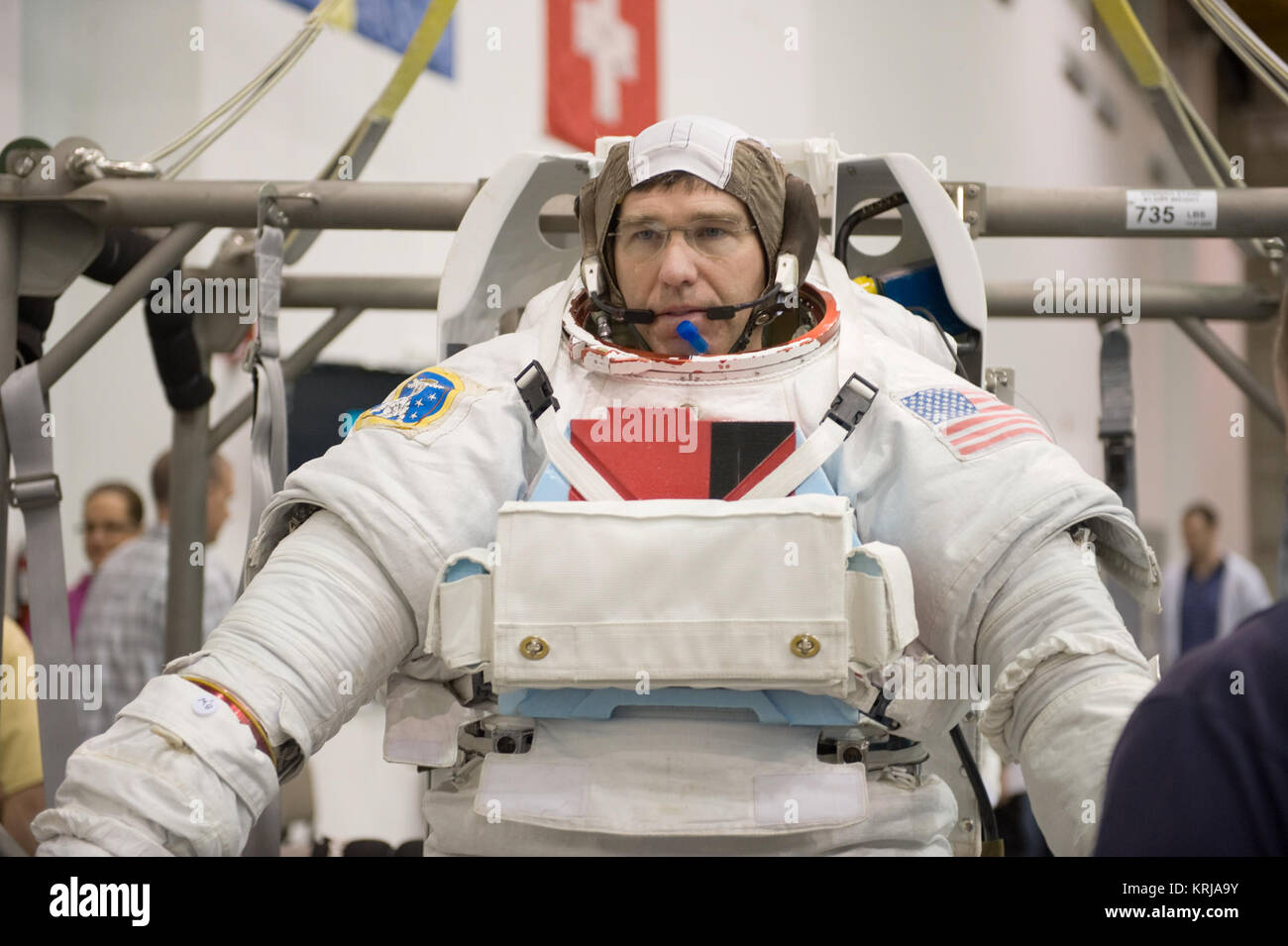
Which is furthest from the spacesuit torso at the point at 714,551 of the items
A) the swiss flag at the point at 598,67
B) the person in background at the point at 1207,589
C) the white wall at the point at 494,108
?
the person in background at the point at 1207,589

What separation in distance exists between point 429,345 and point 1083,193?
292 cm

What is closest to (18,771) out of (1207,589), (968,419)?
(968,419)

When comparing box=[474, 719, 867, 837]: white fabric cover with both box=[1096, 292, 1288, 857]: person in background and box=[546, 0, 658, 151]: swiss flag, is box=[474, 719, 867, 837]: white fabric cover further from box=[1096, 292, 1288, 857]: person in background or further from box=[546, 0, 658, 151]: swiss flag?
box=[546, 0, 658, 151]: swiss flag

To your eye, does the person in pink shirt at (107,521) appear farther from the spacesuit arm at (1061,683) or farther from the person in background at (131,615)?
the spacesuit arm at (1061,683)

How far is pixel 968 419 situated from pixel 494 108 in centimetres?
355

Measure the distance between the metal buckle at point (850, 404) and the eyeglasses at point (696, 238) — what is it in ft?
0.91

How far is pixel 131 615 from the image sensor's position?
3.15 metres

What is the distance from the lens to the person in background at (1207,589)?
5.78 metres

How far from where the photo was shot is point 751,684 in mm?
1303

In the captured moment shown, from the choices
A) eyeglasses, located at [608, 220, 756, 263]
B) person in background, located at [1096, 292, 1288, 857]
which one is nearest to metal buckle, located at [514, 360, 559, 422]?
eyeglasses, located at [608, 220, 756, 263]

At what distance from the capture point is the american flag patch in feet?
4.96

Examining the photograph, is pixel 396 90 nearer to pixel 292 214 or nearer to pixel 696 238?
pixel 292 214
